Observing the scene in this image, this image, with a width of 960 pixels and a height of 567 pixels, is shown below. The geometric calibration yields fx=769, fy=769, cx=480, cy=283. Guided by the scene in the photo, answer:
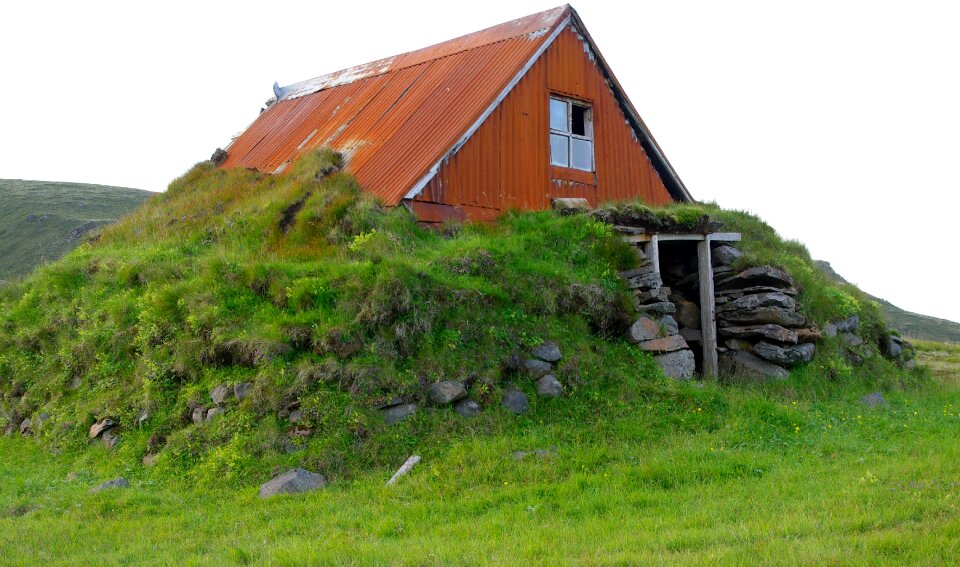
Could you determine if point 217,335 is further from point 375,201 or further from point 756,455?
point 756,455

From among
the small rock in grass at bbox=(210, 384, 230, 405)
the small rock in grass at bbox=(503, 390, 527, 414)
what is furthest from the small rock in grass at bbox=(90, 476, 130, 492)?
the small rock in grass at bbox=(503, 390, 527, 414)

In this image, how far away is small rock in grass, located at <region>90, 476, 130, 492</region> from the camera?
941 cm

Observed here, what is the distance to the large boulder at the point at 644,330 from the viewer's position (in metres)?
12.8

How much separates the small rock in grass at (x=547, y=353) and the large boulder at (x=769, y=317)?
4823 mm

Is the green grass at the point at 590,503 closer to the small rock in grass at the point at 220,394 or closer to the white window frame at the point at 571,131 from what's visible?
the small rock in grass at the point at 220,394

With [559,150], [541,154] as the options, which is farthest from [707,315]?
[559,150]

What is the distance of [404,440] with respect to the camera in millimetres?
9812

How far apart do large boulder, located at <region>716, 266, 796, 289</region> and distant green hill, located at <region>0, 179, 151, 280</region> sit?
111ft

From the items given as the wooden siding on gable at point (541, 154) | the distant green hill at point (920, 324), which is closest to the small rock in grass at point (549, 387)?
the wooden siding on gable at point (541, 154)

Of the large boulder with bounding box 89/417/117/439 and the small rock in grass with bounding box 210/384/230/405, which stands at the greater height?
the small rock in grass with bounding box 210/384/230/405

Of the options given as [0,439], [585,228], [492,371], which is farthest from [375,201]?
[0,439]

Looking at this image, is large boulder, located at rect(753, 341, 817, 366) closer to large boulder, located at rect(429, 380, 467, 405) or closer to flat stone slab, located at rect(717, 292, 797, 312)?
flat stone slab, located at rect(717, 292, 797, 312)

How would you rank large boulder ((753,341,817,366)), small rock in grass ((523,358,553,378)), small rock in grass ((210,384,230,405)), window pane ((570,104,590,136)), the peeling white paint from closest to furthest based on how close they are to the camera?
small rock in grass ((210,384,230,405))
small rock in grass ((523,358,553,378))
large boulder ((753,341,817,366))
window pane ((570,104,590,136))
the peeling white paint

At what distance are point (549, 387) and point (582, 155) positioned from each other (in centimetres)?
819
